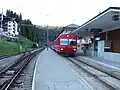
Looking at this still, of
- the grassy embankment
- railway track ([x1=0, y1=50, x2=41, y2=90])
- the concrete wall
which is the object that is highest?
the grassy embankment

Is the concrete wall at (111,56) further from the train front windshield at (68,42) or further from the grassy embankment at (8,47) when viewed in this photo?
the grassy embankment at (8,47)

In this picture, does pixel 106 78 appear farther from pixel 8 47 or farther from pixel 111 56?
pixel 8 47

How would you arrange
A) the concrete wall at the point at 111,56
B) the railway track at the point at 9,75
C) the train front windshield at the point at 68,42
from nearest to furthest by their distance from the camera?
the railway track at the point at 9,75 → the concrete wall at the point at 111,56 → the train front windshield at the point at 68,42

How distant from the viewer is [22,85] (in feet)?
44.0

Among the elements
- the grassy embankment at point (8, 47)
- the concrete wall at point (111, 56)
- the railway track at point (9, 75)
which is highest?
the grassy embankment at point (8, 47)

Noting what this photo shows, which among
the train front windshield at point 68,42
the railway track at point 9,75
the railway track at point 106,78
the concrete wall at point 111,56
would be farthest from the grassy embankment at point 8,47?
the railway track at point 106,78

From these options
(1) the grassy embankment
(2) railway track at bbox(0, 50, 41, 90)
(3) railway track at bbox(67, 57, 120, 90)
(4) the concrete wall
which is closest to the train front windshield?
(4) the concrete wall

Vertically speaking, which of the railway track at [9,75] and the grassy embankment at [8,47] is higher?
the grassy embankment at [8,47]

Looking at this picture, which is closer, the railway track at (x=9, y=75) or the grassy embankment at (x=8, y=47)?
the railway track at (x=9, y=75)

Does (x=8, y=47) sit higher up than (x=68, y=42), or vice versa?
(x=68, y=42)

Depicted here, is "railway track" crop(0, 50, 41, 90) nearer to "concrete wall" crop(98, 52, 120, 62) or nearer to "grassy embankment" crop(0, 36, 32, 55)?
"concrete wall" crop(98, 52, 120, 62)

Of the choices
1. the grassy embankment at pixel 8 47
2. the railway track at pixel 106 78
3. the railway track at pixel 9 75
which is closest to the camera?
the railway track at pixel 106 78

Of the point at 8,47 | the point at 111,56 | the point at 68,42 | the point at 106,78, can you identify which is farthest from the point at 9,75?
the point at 8,47

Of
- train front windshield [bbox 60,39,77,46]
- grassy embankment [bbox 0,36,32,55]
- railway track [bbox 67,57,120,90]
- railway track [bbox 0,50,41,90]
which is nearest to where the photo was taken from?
railway track [bbox 67,57,120,90]
